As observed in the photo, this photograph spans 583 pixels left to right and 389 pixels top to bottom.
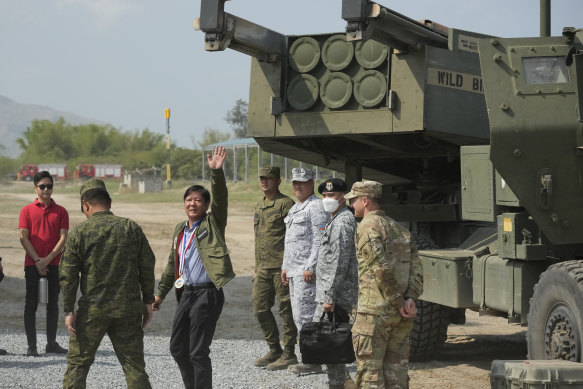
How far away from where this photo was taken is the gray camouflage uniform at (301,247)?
7.40 metres

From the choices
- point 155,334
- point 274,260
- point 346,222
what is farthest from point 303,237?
point 155,334

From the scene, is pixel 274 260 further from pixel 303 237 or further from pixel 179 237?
pixel 179 237

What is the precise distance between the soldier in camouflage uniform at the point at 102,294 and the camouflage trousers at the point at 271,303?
8.56 feet

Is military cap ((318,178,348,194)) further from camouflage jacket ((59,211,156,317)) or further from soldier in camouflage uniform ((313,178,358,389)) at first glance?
camouflage jacket ((59,211,156,317))

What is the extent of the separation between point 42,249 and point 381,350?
4.20m

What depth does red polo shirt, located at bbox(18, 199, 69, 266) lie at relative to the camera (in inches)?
338

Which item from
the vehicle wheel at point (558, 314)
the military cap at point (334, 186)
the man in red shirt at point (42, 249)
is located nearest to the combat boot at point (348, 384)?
the vehicle wheel at point (558, 314)

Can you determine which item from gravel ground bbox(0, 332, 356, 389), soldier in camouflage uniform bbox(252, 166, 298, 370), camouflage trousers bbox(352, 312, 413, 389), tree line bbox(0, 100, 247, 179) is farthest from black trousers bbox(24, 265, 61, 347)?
tree line bbox(0, 100, 247, 179)

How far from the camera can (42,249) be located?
28.2 feet

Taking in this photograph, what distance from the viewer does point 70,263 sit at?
18.1ft

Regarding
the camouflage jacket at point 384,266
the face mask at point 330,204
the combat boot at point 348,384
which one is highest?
A: the face mask at point 330,204

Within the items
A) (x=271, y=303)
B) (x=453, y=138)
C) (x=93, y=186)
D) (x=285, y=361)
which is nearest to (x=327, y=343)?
(x=93, y=186)

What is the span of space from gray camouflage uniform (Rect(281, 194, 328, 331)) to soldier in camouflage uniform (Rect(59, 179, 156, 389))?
2018 millimetres

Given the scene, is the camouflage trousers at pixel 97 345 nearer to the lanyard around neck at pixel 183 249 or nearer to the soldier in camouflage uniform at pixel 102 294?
the soldier in camouflage uniform at pixel 102 294
